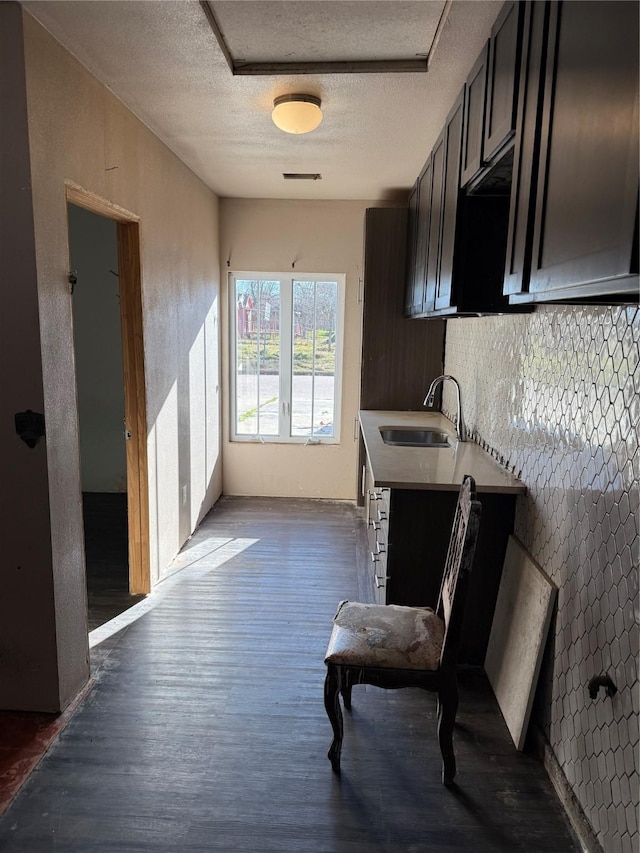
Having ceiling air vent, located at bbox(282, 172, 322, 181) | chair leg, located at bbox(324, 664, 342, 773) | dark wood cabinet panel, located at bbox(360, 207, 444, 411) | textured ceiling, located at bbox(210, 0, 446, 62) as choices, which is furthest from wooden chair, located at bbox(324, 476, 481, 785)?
ceiling air vent, located at bbox(282, 172, 322, 181)

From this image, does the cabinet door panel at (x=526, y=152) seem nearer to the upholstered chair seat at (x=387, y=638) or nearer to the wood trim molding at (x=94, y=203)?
the upholstered chair seat at (x=387, y=638)

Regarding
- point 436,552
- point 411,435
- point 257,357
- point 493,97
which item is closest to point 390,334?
point 411,435

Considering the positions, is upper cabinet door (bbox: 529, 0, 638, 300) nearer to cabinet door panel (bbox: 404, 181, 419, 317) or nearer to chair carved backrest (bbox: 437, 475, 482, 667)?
chair carved backrest (bbox: 437, 475, 482, 667)

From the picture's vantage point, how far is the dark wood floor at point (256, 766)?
5.54ft

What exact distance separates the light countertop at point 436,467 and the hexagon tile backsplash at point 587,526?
139 mm

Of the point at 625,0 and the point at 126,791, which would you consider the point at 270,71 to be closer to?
the point at 625,0

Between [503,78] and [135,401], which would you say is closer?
[503,78]

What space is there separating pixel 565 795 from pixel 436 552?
979mm

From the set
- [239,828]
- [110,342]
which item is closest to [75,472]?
[239,828]

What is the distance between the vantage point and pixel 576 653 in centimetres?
174

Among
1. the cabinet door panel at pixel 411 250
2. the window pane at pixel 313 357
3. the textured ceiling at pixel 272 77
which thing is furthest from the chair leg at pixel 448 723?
the window pane at pixel 313 357

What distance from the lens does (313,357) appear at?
16.3 feet

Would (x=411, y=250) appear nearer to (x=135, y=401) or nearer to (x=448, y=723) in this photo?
(x=135, y=401)

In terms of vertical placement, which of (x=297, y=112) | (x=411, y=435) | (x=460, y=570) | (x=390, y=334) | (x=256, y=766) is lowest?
(x=256, y=766)
